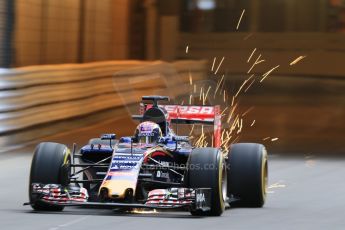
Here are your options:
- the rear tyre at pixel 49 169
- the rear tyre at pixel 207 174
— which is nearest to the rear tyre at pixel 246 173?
the rear tyre at pixel 207 174

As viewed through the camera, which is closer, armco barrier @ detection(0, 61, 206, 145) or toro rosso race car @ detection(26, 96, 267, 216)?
toro rosso race car @ detection(26, 96, 267, 216)

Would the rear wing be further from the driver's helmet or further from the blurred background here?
the blurred background

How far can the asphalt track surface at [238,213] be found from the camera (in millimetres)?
11609

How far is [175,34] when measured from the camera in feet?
110

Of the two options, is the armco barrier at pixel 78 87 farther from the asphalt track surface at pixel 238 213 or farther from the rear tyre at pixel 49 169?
the rear tyre at pixel 49 169

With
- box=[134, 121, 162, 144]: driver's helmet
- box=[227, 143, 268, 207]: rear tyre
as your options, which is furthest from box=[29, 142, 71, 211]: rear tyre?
box=[227, 143, 268, 207]: rear tyre

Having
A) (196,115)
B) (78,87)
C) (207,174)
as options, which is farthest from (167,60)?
(207,174)

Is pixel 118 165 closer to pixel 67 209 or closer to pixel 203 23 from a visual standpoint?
pixel 67 209

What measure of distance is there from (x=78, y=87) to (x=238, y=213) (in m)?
12.1

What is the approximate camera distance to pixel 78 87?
24688mm

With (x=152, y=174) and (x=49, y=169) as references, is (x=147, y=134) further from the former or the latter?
(x=49, y=169)

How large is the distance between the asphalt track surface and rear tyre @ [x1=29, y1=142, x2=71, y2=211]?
0.47 ft

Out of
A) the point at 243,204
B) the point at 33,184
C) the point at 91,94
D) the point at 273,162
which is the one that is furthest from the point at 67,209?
the point at 91,94

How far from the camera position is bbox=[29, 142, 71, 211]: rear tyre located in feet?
40.7
